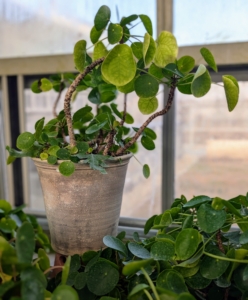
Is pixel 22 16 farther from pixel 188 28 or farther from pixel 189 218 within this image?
pixel 189 218

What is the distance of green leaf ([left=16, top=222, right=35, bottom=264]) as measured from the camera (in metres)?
0.43

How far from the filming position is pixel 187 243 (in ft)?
1.77

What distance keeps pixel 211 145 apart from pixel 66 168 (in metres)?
0.70

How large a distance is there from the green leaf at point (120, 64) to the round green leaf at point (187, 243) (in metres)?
0.29

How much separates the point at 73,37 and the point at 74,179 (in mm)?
752

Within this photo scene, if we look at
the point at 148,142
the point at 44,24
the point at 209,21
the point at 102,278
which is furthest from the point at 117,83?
the point at 44,24

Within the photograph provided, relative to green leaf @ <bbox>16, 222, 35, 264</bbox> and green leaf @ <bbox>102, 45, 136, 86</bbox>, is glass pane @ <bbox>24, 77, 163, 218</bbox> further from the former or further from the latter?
green leaf @ <bbox>16, 222, 35, 264</bbox>

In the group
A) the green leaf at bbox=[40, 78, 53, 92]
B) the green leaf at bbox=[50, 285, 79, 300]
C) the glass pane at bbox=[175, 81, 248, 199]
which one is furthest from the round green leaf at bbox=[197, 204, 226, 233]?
the glass pane at bbox=[175, 81, 248, 199]

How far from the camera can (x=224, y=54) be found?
1.01 metres

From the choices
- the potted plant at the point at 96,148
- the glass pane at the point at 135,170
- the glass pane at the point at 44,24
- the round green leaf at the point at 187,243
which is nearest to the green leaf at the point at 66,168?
the potted plant at the point at 96,148

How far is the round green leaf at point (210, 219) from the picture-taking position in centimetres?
53

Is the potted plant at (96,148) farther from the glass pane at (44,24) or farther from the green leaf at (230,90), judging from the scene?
the glass pane at (44,24)

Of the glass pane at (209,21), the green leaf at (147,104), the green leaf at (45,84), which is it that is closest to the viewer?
the green leaf at (147,104)

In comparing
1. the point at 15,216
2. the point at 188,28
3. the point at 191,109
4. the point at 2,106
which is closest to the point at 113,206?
the point at 15,216
